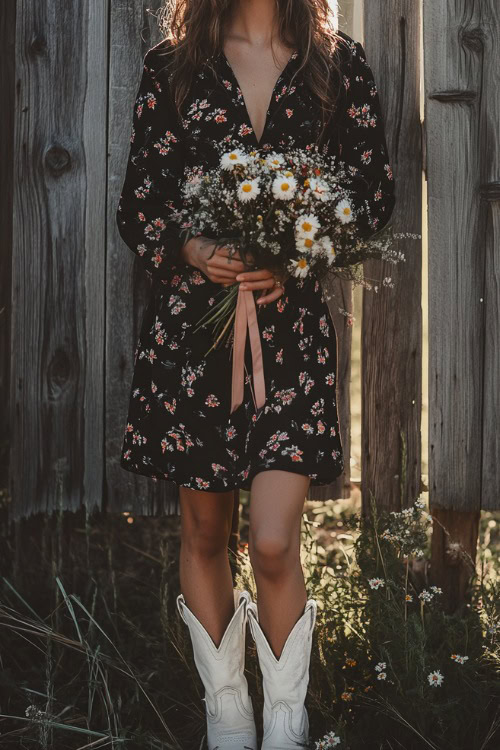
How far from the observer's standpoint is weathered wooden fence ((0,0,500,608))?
10.4ft

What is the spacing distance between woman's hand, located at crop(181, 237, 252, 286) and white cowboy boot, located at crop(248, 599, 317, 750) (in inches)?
38.4

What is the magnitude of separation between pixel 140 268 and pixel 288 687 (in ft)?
5.24

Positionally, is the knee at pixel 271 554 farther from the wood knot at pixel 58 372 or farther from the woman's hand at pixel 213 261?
the wood knot at pixel 58 372

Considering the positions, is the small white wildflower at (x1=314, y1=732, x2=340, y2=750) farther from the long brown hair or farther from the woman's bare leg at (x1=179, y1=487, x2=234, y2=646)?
the long brown hair

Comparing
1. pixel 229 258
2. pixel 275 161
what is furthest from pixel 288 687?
pixel 275 161

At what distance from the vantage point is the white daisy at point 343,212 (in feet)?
8.34

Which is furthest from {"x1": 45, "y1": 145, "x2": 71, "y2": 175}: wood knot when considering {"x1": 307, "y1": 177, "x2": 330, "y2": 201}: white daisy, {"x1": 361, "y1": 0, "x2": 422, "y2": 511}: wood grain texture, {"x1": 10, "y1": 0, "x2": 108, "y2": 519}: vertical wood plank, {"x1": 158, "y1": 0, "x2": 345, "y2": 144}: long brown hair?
{"x1": 307, "y1": 177, "x2": 330, "y2": 201}: white daisy

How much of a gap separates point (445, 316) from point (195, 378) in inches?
38.4

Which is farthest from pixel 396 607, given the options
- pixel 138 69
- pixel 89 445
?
pixel 138 69

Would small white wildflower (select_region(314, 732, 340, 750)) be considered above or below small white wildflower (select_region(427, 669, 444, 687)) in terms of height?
below

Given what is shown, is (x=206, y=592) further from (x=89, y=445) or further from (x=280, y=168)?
(x=280, y=168)

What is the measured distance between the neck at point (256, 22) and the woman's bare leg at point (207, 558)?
1422 millimetres

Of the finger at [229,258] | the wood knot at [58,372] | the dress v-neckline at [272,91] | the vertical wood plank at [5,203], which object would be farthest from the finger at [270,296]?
the vertical wood plank at [5,203]

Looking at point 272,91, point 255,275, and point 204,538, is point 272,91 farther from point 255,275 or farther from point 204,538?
point 204,538
